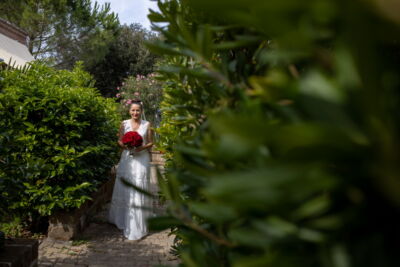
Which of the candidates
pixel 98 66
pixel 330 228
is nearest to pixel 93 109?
pixel 330 228

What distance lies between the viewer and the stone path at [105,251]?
4680 mm

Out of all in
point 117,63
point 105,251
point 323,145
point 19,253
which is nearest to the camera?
point 323,145

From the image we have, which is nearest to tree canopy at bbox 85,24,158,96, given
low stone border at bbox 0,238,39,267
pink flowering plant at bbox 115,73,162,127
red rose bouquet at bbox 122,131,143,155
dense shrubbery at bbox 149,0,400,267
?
pink flowering plant at bbox 115,73,162,127

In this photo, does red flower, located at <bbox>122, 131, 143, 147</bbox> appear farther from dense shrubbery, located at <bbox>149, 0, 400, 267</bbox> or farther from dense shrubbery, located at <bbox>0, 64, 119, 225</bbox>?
dense shrubbery, located at <bbox>149, 0, 400, 267</bbox>

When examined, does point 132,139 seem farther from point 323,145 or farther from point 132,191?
point 323,145

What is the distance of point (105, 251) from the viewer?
524 cm

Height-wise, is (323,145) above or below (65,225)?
above

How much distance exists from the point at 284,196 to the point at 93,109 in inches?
228

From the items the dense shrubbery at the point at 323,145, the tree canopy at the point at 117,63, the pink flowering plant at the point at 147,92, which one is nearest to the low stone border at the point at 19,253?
the dense shrubbery at the point at 323,145

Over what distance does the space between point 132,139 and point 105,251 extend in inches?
71.0

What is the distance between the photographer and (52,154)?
205 inches

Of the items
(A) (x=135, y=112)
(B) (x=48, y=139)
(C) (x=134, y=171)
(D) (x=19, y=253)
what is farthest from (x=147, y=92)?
(D) (x=19, y=253)

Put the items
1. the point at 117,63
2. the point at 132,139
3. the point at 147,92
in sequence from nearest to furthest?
1. the point at 132,139
2. the point at 147,92
3. the point at 117,63

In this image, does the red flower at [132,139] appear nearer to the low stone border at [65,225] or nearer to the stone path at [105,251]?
the low stone border at [65,225]
